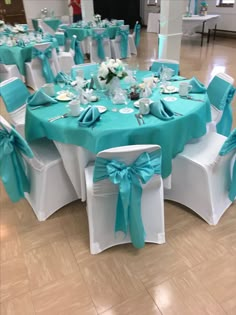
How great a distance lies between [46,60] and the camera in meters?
4.21

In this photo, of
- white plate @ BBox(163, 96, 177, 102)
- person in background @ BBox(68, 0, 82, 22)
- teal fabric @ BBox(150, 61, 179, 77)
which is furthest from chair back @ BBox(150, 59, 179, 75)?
person in background @ BBox(68, 0, 82, 22)

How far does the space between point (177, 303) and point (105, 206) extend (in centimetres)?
68

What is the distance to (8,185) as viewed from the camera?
69.6 inches

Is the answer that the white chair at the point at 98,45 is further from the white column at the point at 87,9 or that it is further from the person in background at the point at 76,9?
the person in background at the point at 76,9

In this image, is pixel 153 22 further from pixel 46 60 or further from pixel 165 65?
pixel 165 65

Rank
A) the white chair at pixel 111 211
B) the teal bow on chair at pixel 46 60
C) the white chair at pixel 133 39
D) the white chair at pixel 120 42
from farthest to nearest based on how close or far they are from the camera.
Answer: the white chair at pixel 133 39 < the white chair at pixel 120 42 < the teal bow on chair at pixel 46 60 < the white chair at pixel 111 211

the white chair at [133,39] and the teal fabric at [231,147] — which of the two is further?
the white chair at [133,39]

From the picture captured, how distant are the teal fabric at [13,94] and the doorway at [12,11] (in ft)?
28.9

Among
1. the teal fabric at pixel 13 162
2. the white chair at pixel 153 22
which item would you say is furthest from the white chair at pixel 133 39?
the teal fabric at pixel 13 162

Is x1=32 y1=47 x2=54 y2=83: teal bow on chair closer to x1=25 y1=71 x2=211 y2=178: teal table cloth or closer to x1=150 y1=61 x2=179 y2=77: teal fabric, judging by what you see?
x1=150 y1=61 x2=179 y2=77: teal fabric

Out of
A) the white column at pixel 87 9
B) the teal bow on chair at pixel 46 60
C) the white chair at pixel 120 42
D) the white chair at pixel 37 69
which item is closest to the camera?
the teal bow on chair at pixel 46 60

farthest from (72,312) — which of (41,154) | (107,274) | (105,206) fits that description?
(41,154)

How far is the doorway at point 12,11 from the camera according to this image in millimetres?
9141

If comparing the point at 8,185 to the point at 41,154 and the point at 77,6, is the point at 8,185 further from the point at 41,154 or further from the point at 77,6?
the point at 77,6
